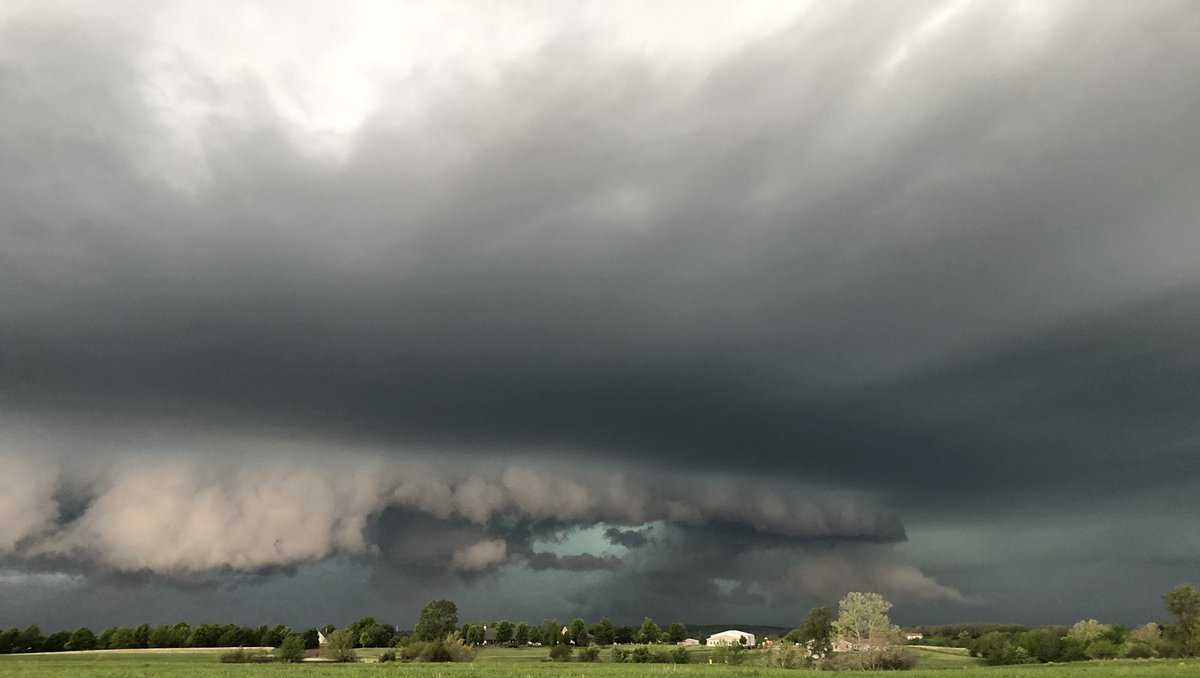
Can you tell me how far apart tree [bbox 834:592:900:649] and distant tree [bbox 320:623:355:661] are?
11264cm

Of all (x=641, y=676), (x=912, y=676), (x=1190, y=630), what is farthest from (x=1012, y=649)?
(x=641, y=676)

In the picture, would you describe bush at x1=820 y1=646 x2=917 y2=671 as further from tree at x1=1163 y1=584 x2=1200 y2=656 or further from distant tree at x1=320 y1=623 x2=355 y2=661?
distant tree at x1=320 y1=623 x2=355 y2=661

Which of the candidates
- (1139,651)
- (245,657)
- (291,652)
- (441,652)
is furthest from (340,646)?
(1139,651)

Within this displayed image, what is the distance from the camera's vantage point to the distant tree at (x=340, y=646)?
17488 centimetres

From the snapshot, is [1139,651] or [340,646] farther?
[1139,651]

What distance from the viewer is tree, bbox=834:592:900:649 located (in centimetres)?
16175

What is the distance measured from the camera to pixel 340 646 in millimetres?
175750

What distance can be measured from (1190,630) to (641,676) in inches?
6263

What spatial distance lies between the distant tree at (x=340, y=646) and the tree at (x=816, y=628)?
11047 cm

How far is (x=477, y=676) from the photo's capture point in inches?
3698

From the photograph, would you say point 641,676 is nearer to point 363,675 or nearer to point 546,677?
point 546,677

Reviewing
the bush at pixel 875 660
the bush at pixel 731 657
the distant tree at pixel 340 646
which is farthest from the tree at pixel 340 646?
the bush at pixel 875 660

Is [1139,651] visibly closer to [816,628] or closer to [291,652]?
[816,628]

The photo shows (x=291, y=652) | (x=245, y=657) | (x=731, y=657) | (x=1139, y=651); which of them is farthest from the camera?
(x=1139, y=651)
